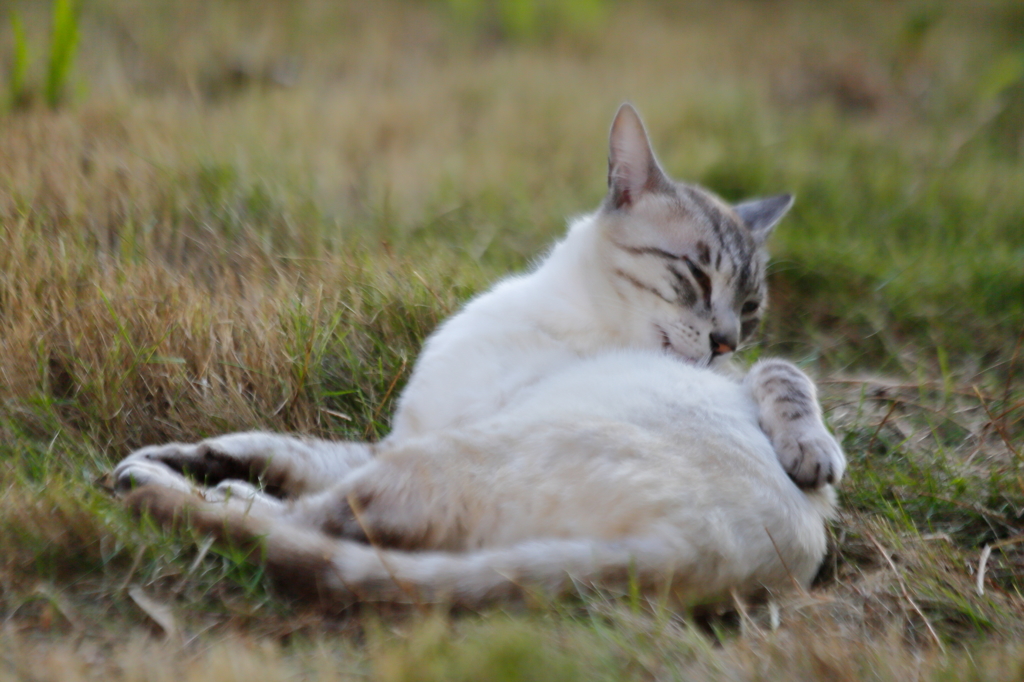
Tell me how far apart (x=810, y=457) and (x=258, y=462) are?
1.48 metres

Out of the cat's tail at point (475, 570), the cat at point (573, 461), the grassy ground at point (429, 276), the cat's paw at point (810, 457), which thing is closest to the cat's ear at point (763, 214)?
the cat at point (573, 461)

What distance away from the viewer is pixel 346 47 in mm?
6789

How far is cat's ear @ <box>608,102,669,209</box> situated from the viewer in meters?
2.85

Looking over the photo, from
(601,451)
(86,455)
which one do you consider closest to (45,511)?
(86,455)

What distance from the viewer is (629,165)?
2.91 meters

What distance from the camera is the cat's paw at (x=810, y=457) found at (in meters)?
2.02

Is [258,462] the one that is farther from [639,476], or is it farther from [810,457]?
[810,457]

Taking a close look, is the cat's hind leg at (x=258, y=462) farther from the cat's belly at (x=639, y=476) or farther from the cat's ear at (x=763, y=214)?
the cat's ear at (x=763, y=214)

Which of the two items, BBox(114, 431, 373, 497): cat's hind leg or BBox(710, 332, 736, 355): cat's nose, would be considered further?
BBox(710, 332, 736, 355): cat's nose

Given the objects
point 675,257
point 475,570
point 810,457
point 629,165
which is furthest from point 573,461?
point 629,165

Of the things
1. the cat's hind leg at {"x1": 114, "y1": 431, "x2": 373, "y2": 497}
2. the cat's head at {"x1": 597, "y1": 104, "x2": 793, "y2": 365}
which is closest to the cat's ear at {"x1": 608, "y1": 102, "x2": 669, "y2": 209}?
the cat's head at {"x1": 597, "y1": 104, "x2": 793, "y2": 365}

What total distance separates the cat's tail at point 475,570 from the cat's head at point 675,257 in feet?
3.46

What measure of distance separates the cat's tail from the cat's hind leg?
54cm

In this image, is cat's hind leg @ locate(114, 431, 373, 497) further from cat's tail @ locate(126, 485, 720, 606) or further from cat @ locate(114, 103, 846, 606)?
cat's tail @ locate(126, 485, 720, 606)
